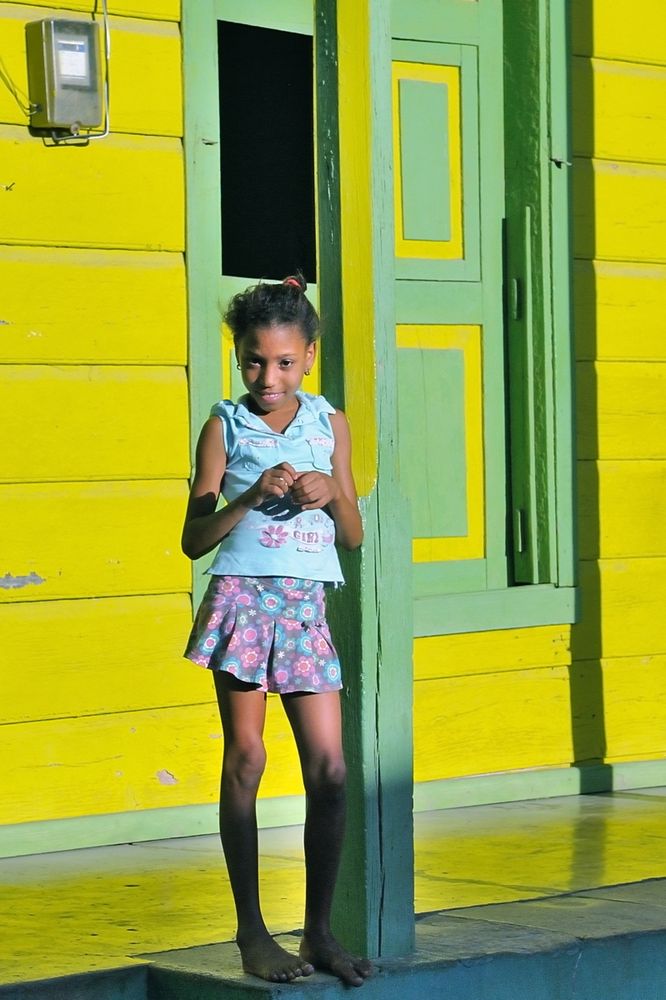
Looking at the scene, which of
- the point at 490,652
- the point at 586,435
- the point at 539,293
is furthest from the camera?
the point at 586,435

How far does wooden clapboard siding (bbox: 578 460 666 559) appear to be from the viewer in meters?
6.45

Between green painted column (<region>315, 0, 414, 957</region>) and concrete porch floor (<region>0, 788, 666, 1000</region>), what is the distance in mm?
219

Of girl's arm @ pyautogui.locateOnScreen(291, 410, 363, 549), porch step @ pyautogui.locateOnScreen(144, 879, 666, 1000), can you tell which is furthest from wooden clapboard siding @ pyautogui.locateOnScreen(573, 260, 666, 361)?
girl's arm @ pyautogui.locateOnScreen(291, 410, 363, 549)

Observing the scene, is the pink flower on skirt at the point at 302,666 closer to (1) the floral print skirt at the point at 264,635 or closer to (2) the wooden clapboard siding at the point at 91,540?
(1) the floral print skirt at the point at 264,635

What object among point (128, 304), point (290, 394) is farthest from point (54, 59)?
point (290, 394)

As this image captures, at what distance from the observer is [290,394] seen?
3787mm

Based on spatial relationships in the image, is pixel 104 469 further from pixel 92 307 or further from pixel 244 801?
pixel 244 801

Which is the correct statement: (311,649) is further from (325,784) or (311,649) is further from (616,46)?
(616,46)

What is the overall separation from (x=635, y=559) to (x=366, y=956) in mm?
2954

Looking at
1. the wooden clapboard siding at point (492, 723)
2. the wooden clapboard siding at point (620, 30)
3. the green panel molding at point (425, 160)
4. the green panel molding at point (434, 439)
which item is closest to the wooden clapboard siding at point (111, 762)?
the wooden clapboard siding at point (492, 723)

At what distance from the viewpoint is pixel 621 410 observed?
6523 mm

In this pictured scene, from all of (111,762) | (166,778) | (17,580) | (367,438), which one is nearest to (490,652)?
(166,778)

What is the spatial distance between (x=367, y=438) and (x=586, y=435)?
266cm

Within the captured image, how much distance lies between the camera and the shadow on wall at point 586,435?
639 cm
